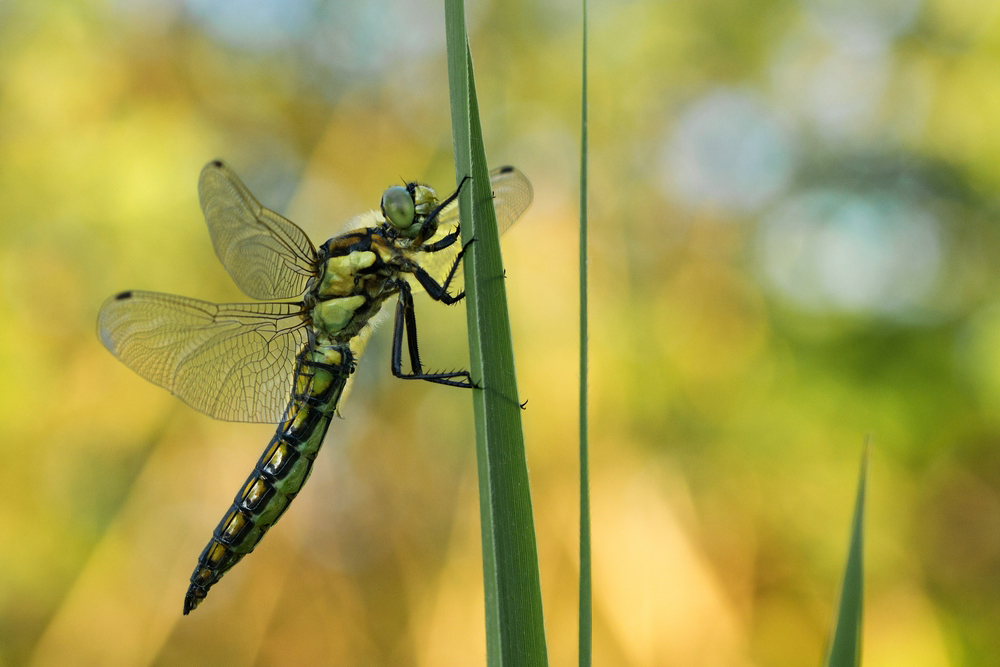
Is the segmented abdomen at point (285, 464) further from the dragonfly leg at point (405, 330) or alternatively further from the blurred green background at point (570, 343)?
the blurred green background at point (570, 343)

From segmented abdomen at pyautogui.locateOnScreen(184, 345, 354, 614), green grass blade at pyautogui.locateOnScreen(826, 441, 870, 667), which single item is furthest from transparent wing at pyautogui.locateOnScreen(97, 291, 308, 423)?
green grass blade at pyautogui.locateOnScreen(826, 441, 870, 667)

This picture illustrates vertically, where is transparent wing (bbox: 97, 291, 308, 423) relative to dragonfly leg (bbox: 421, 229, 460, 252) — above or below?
below

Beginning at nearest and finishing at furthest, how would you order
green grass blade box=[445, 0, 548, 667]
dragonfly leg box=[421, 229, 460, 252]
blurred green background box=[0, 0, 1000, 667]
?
green grass blade box=[445, 0, 548, 667]
dragonfly leg box=[421, 229, 460, 252]
blurred green background box=[0, 0, 1000, 667]

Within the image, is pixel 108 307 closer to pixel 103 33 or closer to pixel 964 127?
pixel 103 33

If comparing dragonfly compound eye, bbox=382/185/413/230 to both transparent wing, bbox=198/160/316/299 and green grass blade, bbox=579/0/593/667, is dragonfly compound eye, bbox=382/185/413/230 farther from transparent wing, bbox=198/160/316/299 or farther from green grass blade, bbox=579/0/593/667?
green grass blade, bbox=579/0/593/667

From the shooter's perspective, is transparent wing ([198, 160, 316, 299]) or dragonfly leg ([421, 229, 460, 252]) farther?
transparent wing ([198, 160, 316, 299])

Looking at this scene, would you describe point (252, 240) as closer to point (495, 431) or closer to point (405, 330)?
point (405, 330)

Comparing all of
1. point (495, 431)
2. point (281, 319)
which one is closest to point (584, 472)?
point (495, 431)
